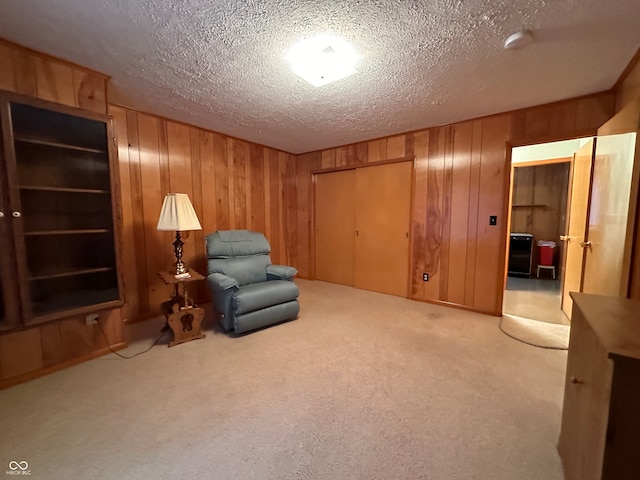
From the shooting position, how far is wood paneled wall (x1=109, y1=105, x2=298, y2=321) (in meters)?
2.78

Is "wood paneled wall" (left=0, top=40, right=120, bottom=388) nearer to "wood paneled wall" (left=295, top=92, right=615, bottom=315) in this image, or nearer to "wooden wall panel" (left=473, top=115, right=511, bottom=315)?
"wood paneled wall" (left=295, top=92, right=615, bottom=315)

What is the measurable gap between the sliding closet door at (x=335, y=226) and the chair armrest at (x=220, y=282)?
2229 mm

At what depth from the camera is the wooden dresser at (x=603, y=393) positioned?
751mm

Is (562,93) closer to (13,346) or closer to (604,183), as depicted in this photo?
(604,183)

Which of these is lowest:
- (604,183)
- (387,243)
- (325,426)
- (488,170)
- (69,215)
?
(325,426)

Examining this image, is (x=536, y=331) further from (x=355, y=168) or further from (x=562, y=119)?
(x=355, y=168)

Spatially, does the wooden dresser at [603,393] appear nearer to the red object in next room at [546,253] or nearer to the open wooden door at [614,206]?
the open wooden door at [614,206]

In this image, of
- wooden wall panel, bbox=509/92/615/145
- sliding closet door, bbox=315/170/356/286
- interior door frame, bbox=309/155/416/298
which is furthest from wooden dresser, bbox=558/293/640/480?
sliding closet door, bbox=315/170/356/286

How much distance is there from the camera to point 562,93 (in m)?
2.34

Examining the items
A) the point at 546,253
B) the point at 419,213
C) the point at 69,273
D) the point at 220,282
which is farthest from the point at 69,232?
the point at 546,253

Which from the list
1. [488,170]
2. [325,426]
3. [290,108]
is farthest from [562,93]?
[325,426]

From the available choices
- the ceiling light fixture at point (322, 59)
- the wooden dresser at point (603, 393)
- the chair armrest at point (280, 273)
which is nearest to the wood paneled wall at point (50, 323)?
the chair armrest at point (280, 273)

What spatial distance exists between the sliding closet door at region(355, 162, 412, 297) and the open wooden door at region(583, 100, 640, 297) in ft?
5.96

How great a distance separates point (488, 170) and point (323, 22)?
7.99 ft
